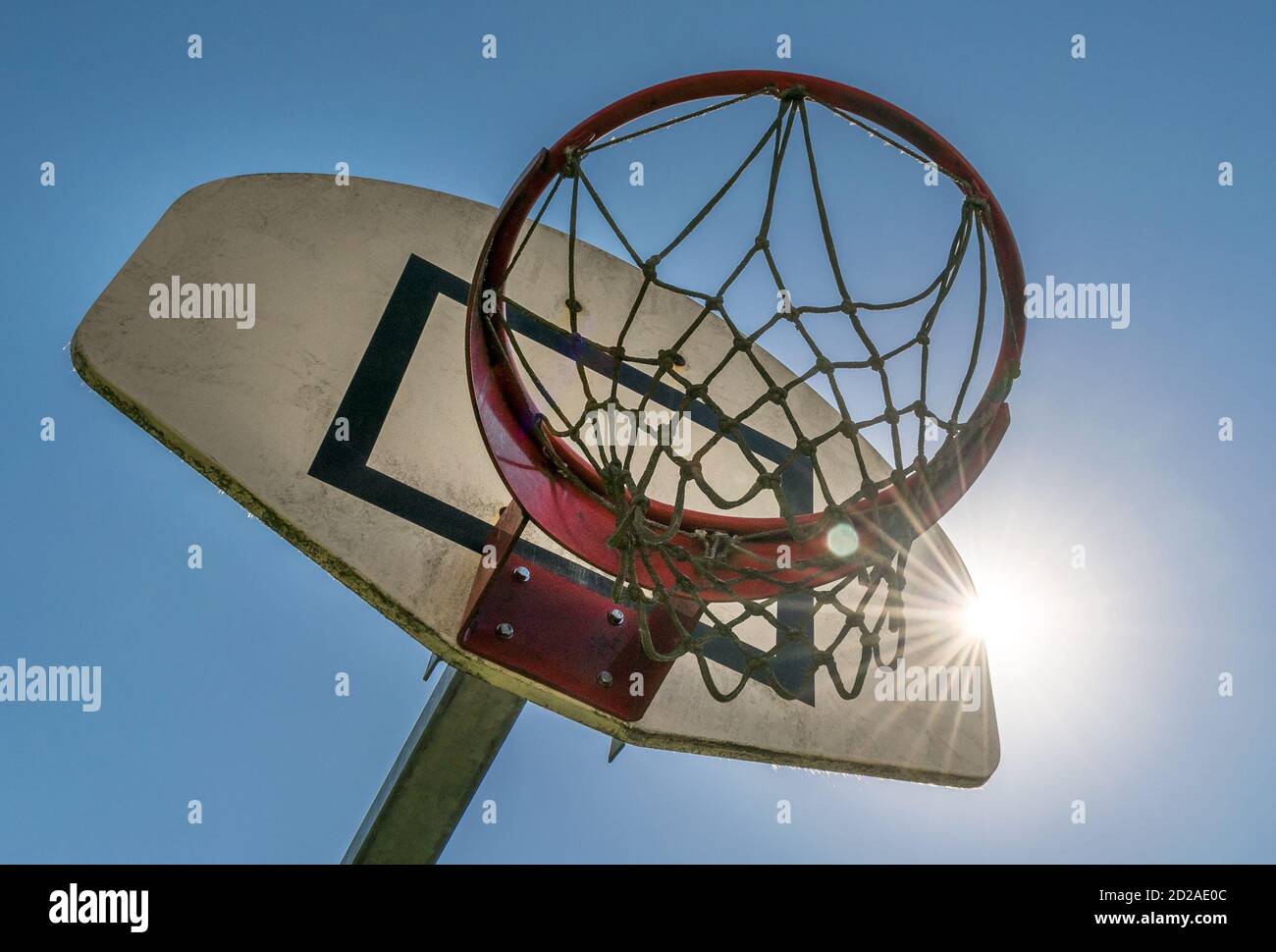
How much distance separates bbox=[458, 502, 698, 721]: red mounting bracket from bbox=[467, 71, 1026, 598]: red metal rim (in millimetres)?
101

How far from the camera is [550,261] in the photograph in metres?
2.85

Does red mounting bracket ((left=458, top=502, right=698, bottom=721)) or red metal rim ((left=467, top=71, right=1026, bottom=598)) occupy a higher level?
red metal rim ((left=467, top=71, right=1026, bottom=598))

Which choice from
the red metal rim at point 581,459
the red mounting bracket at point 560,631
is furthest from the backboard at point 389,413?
the red metal rim at point 581,459

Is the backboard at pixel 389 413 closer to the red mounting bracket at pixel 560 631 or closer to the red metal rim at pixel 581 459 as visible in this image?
the red mounting bracket at pixel 560 631

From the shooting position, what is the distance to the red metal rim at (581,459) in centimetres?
239

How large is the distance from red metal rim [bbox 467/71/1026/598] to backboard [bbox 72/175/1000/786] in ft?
0.45

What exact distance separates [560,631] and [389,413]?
2.06 ft

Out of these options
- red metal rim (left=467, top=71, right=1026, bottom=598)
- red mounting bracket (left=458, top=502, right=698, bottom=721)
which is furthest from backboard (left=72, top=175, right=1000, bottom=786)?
red metal rim (left=467, top=71, right=1026, bottom=598)

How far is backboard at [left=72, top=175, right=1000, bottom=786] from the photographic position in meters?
2.33

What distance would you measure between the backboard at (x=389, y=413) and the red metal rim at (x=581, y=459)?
0.45 ft

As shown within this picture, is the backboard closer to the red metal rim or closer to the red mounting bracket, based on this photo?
the red mounting bracket

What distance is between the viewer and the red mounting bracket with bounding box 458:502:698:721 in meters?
2.38

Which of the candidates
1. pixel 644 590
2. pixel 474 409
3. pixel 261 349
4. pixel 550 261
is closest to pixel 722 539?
pixel 644 590

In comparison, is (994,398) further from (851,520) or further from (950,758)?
(950,758)
